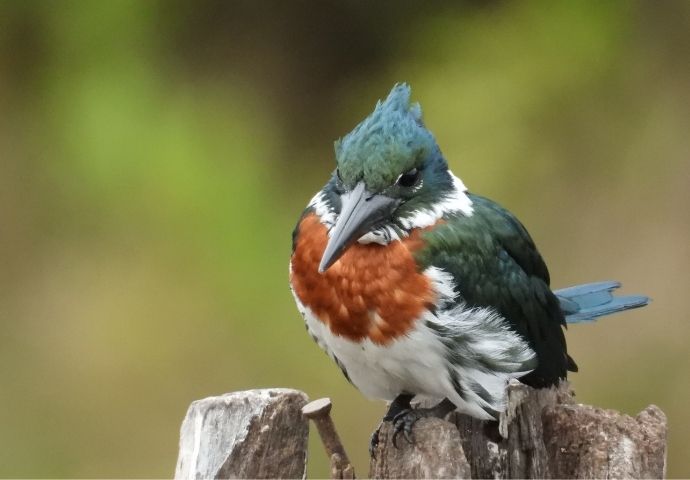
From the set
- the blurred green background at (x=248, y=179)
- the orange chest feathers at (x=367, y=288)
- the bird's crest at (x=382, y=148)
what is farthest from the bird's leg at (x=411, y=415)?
the blurred green background at (x=248, y=179)

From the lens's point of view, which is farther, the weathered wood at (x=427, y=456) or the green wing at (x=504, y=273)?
the green wing at (x=504, y=273)

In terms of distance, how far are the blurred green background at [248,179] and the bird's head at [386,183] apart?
5.35 feet

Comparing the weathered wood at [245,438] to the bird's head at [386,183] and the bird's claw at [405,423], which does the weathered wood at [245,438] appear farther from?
the bird's head at [386,183]

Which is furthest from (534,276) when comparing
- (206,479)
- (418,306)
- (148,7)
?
(148,7)

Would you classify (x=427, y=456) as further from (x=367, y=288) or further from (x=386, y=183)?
(x=386, y=183)

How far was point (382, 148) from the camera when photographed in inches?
97.2

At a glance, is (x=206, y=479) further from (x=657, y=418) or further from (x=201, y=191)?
(x=201, y=191)

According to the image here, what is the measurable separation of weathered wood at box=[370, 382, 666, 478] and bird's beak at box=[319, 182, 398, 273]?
0.37 metres

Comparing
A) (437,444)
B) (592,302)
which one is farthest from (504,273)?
(437,444)

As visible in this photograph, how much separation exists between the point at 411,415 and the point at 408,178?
1.60 feet

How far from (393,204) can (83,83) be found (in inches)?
86.3

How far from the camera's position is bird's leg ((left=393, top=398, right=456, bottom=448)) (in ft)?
7.74

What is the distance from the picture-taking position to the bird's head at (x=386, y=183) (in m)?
2.44

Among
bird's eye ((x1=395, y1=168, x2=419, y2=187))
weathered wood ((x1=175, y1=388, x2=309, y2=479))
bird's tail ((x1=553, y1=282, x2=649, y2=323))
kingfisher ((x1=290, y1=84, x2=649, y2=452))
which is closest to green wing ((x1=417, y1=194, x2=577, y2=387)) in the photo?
kingfisher ((x1=290, y1=84, x2=649, y2=452))
